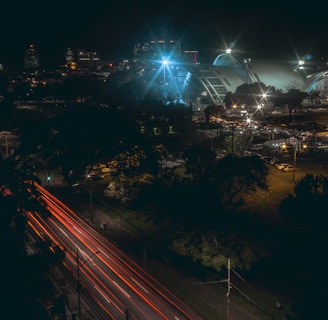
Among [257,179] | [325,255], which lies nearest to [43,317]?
[325,255]

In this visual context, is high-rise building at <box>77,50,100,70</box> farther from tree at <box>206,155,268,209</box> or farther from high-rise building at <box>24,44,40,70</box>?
tree at <box>206,155,268,209</box>

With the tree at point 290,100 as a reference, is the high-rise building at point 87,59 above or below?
above

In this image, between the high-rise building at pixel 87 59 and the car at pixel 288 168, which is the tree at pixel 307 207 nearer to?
the car at pixel 288 168

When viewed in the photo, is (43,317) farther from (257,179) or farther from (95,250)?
(257,179)

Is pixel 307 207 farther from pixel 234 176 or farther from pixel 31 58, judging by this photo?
pixel 31 58

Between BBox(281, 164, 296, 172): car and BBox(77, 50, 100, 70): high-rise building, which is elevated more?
BBox(77, 50, 100, 70): high-rise building

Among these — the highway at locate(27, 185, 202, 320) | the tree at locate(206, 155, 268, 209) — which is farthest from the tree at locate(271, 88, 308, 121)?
the highway at locate(27, 185, 202, 320)

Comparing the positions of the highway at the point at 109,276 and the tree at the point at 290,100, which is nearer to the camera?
the highway at the point at 109,276

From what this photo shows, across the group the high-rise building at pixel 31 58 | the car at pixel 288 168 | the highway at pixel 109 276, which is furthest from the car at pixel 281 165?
the high-rise building at pixel 31 58
